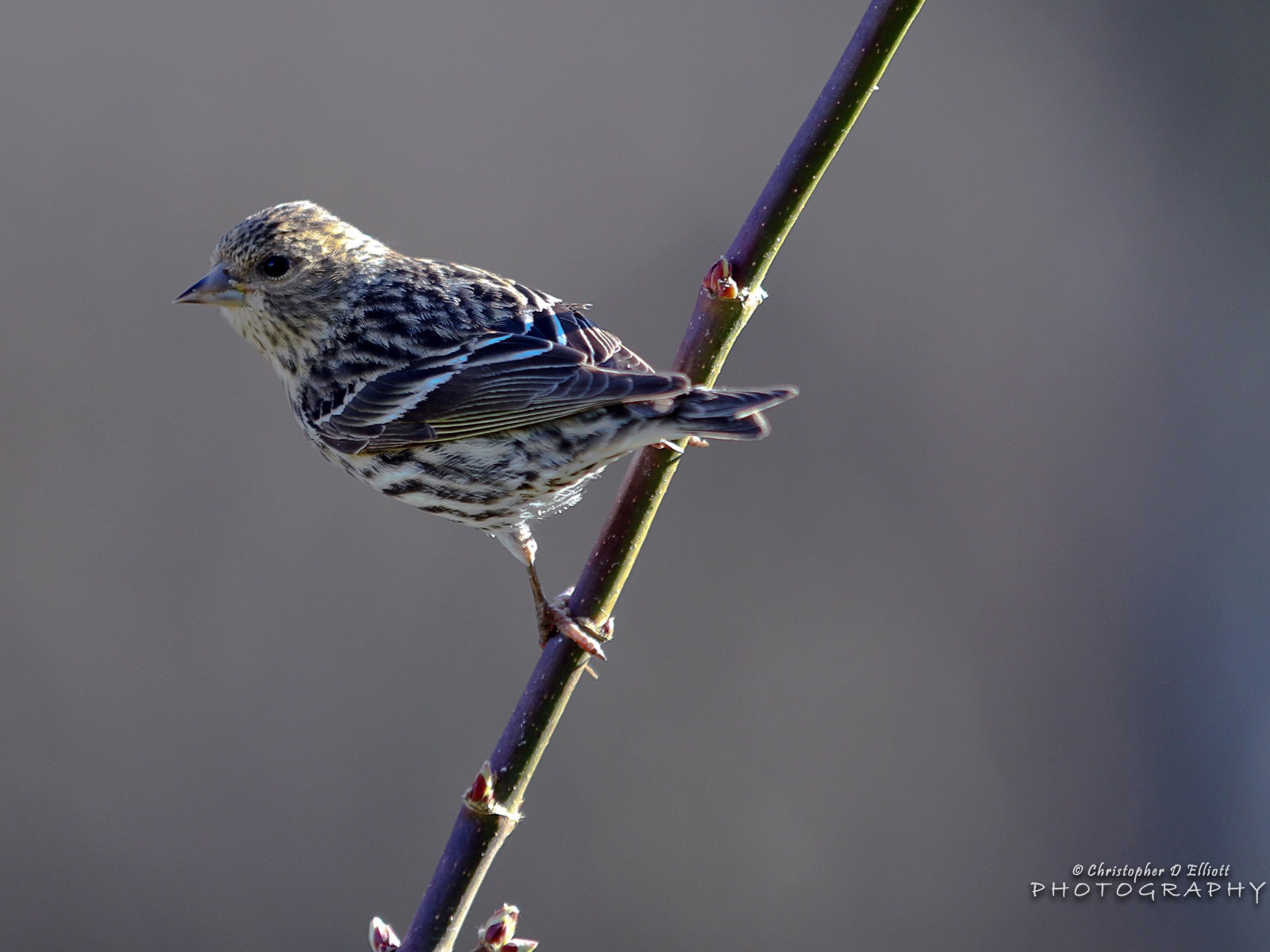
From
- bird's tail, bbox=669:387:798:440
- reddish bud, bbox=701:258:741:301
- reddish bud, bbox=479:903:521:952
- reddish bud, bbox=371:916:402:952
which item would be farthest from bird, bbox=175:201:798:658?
reddish bud, bbox=371:916:402:952

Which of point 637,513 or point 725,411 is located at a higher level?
point 725,411

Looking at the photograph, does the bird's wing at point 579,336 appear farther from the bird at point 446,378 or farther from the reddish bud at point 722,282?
the reddish bud at point 722,282

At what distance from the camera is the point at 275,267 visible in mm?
4438

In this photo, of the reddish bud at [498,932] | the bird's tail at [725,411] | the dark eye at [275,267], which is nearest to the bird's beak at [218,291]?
the dark eye at [275,267]

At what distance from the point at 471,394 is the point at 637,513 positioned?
101 cm

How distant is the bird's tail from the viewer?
3100 mm

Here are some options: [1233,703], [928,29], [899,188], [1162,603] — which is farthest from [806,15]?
[1233,703]

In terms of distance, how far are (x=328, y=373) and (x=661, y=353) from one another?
10.8 ft

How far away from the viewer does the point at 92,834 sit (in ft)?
23.6

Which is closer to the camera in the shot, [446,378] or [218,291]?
[446,378]

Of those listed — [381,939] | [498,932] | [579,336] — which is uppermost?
[579,336]

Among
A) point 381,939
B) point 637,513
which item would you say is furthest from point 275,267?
point 381,939

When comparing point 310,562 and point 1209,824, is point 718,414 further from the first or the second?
point 1209,824

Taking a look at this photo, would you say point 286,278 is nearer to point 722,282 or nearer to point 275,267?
point 275,267
